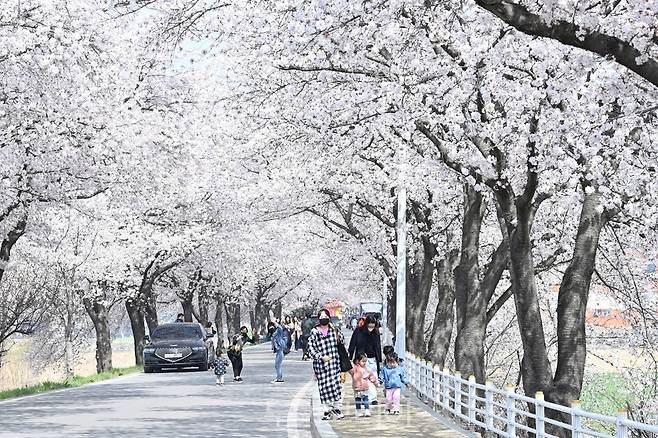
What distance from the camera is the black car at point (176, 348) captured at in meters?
38.3

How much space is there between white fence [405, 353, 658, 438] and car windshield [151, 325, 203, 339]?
11.2 meters

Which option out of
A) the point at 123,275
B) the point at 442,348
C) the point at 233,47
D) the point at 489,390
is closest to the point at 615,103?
the point at 489,390


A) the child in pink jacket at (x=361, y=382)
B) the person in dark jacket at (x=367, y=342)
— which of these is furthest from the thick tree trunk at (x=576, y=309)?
the person in dark jacket at (x=367, y=342)

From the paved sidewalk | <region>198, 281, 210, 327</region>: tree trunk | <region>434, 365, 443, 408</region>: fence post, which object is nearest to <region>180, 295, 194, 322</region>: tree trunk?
<region>198, 281, 210, 327</region>: tree trunk

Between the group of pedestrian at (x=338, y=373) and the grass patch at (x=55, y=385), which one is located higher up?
the group of pedestrian at (x=338, y=373)

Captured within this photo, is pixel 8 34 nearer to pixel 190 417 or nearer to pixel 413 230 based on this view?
pixel 190 417

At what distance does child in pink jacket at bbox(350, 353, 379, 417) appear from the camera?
19.6 meters

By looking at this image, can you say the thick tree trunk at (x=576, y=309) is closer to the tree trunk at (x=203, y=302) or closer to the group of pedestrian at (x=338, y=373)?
the group of pedestrian at (x=338, y=373)

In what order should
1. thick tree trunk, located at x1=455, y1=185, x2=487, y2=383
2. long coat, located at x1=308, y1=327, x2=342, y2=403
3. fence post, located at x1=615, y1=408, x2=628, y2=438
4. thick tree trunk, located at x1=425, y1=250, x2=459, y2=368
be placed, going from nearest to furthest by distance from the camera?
1. fence post, located at x1=615, y1=408, x2=628, y2=438
2. long coat, located at x1=308, y1=327, x2=342, y2=403
3. thick tree trunk, located at x1=455, y1=185, x2=487, y2=383
4. thick tree trunk, located at x1=425, y1=250, x2=459, y2=368

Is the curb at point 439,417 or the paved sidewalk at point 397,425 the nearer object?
the paved sidewalk at point 397,425

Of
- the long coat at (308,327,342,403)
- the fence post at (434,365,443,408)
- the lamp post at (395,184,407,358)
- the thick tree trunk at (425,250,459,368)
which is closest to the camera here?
the long coat at (308,327,342,403)

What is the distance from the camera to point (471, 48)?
17.9m

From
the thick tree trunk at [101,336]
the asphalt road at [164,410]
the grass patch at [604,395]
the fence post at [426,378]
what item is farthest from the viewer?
the thick tree trunk at [101,336]

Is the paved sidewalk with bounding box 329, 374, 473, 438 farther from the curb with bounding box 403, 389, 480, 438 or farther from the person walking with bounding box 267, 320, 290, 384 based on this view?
the person walking with bounding box 267, 320, 290, 384
